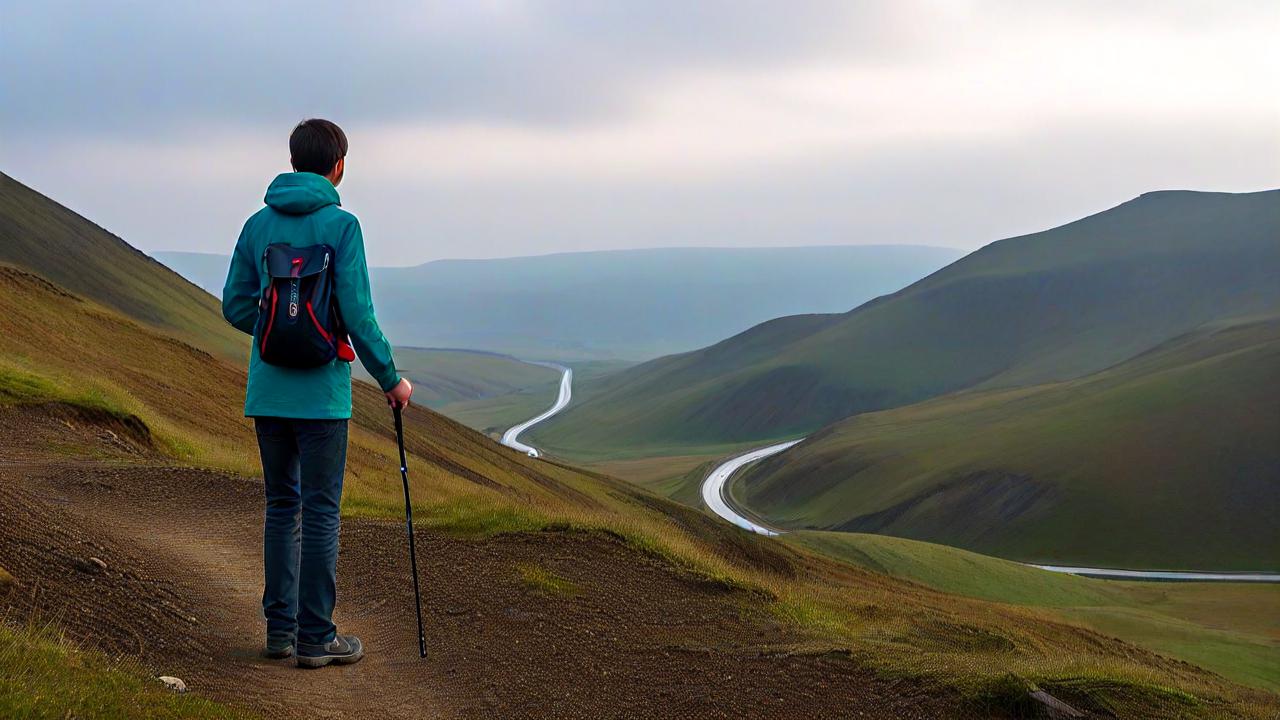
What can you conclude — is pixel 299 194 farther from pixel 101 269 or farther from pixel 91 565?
pixel 101 269

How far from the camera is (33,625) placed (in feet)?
24.3

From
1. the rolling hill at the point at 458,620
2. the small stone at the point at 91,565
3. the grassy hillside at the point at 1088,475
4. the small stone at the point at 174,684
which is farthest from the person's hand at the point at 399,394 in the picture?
the grassy hillside at the point at 1088,475

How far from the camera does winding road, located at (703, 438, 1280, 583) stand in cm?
8850

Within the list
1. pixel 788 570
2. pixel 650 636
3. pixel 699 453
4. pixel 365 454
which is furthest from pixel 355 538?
pixel 699 453

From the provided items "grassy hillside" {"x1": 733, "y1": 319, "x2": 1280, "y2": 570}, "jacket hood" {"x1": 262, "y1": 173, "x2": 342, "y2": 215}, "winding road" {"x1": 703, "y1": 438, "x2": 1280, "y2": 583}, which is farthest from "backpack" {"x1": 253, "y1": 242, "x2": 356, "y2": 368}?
"grassy hillside" {"x1": 733, "y1": 319, "x2": 1280, "y2": 570}

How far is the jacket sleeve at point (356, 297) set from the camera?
7.90 m

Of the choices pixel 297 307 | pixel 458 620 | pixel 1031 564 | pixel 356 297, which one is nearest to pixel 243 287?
pixel 297 307

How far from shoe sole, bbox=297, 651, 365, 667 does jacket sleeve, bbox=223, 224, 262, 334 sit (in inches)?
100

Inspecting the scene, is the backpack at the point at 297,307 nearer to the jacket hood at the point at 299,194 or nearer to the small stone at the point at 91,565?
the jacket hood at the point at 299,194

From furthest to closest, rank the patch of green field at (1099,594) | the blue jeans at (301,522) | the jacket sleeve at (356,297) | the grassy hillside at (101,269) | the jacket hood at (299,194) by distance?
the grassy hillside at (101,269) < the patch of green field at (1099,594) < the blue jeans at (301,522) < the jacket hood at (299,194) < the jacket sleeve at (356,297)

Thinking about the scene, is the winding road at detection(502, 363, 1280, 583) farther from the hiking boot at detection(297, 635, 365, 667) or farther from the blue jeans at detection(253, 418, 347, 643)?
the blue jeans at detection(253, 418, 347, 643)

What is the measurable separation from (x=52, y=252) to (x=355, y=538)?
263 feet

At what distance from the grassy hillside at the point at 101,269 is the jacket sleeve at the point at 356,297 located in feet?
207

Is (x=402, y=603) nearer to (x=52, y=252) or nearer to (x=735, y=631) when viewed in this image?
(x=735, y=631)
